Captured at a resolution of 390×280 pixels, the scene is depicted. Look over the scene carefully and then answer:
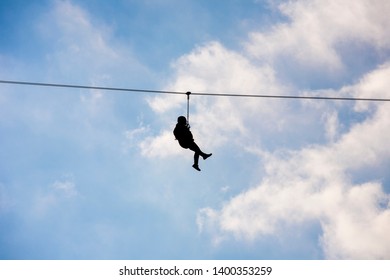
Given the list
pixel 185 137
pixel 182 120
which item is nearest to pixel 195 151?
pixel 185 137

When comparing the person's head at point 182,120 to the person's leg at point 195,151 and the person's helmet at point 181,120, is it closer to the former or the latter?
the person's helmet at point 181,120

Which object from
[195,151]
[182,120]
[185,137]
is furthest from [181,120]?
[195,151]

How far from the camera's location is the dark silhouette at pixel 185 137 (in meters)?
10.2

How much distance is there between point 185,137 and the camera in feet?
33.4

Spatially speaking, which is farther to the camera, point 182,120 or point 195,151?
point 195,151

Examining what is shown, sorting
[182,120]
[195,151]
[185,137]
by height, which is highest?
[182,120]

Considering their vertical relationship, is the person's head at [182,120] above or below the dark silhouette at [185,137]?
above

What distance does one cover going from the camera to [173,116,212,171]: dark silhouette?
1019 cm

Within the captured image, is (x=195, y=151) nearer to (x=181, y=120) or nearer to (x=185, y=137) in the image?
(x=185, y=137)

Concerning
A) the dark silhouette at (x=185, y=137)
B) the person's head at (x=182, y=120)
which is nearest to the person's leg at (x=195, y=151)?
the dark silhouette at (x=185, y=137)

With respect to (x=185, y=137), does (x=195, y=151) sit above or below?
below

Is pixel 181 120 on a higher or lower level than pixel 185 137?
higher
